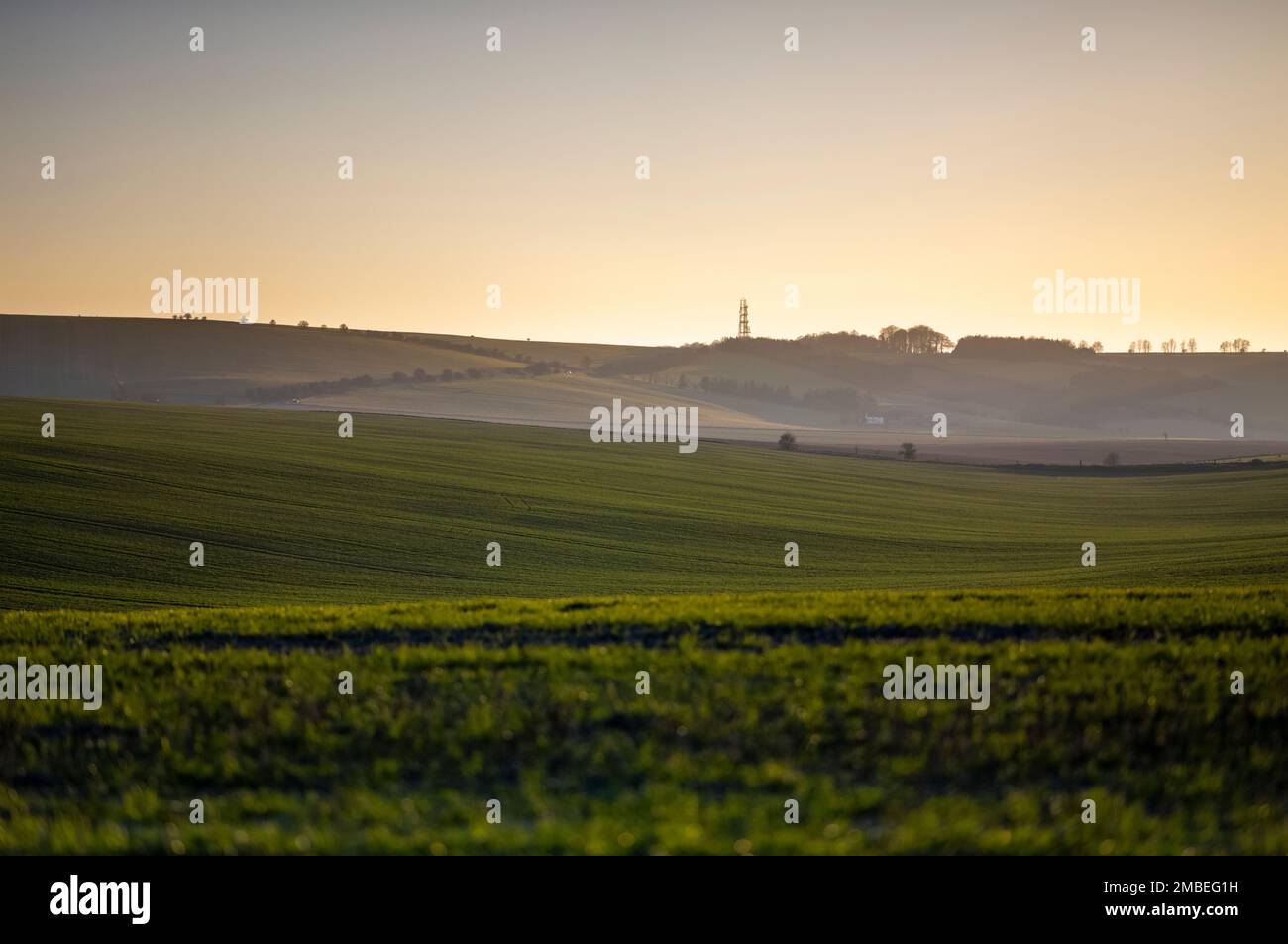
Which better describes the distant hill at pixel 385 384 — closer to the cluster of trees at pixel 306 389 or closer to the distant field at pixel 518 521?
the cluster of trees at pixel 306 389

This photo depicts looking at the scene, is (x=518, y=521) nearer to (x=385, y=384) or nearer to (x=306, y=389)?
(x=306, y=389)

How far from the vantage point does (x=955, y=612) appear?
13.7 m

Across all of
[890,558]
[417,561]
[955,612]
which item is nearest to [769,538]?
[890,558]

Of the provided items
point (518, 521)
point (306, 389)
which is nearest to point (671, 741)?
point (518, 521)

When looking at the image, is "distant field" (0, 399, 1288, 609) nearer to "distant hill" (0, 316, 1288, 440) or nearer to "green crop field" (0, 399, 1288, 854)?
"green crop field" (0, 399, 1288, 854)

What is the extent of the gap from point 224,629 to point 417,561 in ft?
95.3

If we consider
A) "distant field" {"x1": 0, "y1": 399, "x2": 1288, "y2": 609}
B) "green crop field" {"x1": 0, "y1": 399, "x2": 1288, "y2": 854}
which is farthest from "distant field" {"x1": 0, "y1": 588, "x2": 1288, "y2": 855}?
"distant field" {"x1": 0, "y1": 399, "x2": 1288, "y2": 609}

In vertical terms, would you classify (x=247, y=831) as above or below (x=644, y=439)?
below

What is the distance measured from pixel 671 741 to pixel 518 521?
44.4 metres

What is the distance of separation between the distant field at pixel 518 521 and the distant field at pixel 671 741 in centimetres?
2231

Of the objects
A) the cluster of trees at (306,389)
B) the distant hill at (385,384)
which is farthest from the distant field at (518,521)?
the cluster of trees at (306,389)

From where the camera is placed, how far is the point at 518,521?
52.4 m

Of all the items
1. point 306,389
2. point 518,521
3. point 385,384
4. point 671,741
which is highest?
point 385,384

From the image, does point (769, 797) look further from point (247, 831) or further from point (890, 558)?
point (890, 558)
